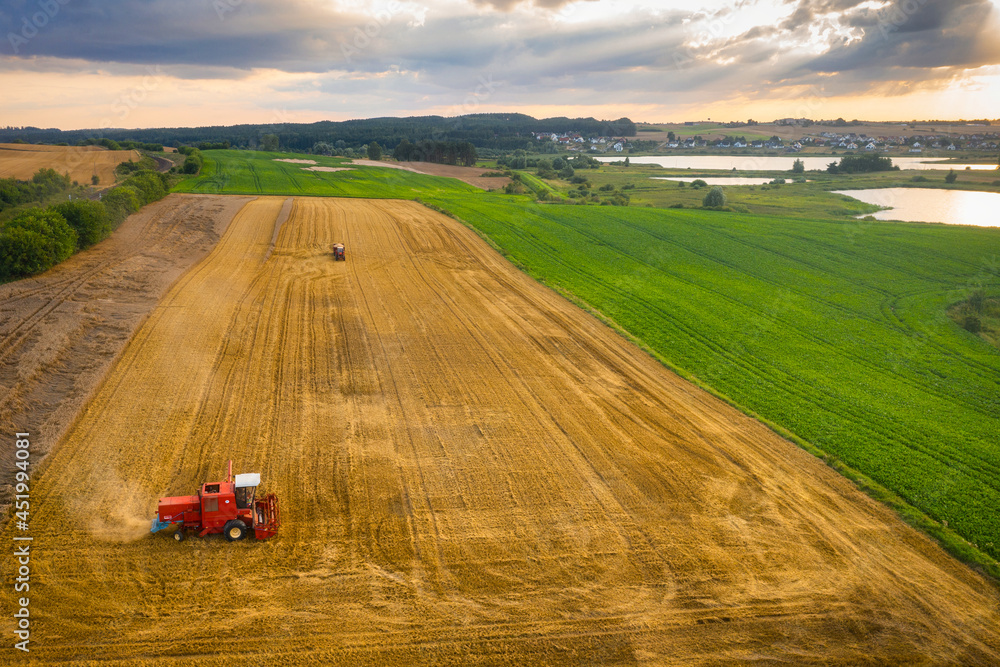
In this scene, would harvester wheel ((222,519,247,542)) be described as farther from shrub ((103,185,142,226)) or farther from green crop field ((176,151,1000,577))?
shrub ((103,185,142,226))

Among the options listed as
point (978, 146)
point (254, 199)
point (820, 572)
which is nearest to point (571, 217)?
point (254, 199)

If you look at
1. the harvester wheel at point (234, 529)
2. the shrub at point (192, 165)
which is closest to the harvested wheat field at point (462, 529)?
the harvester wheel at point (234, 529)

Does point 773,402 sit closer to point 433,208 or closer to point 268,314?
point 268,314

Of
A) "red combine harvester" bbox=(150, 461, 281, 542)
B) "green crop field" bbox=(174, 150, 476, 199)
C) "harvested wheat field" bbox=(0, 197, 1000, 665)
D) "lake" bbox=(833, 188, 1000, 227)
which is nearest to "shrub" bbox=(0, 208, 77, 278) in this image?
"harvested wheat field" bbox=(0, 197, 1000, 665)

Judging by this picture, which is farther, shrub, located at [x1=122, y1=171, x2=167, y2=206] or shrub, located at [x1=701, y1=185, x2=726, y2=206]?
shrub, located at [x1=701, y1=185, x2=726, y2=206]

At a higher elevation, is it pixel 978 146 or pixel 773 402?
pixel 978 146

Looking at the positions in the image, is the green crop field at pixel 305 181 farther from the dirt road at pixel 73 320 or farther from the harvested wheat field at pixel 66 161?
the dirt road at pixel 73 320

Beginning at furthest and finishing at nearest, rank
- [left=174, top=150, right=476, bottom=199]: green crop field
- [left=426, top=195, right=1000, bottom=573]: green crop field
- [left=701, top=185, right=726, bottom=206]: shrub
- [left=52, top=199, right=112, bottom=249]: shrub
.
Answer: [left=701, top=185, right=726, bottom=206]: shrub → [left=174, top=150, right=476, bottom=199]: green crop field → [left=52, top=199, right=112, bottom=249]: shrub → [left=426, top=195, right=1000, bottom=573]: green crop field
